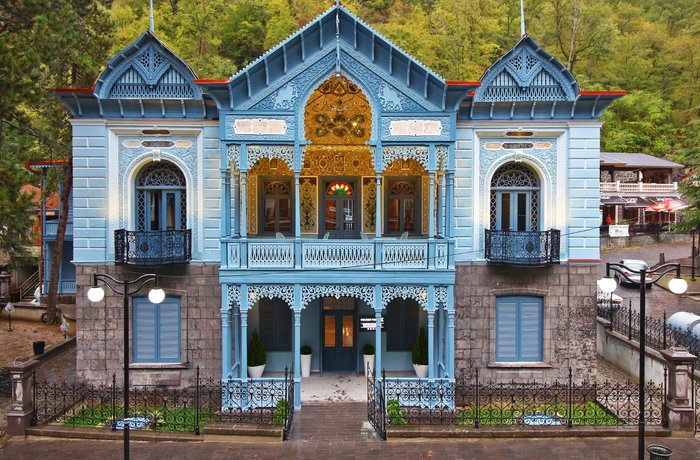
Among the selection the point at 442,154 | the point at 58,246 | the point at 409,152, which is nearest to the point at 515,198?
the point at 442,154

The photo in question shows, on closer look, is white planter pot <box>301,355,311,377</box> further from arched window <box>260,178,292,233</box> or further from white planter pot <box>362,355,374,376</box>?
arched window <box>260,178,292,233</box>

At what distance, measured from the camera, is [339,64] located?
15.1 m

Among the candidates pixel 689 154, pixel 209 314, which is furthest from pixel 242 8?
pixel 209 314

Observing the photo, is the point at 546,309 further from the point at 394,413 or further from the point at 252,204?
the point at 252,204

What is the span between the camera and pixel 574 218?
16.5m

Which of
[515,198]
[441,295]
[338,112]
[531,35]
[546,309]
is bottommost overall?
[546,309]

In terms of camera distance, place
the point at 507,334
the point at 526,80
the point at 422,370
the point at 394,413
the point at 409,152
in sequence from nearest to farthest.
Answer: the point at 394,413, the point at 409,152, the point at 526,80, the point at 507,334, the point at 422,370

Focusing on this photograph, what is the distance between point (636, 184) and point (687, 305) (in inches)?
1042

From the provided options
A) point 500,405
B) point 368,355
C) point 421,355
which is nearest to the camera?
point 500,405

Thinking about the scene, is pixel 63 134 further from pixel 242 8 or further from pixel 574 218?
pixel 242 8

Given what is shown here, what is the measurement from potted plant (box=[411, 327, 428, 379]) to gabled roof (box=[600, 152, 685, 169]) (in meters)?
39.1

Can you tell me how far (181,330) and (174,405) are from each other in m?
2.42

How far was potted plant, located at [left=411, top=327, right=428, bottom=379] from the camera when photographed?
55.7ft

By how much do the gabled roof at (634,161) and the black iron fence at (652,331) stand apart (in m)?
31.1
